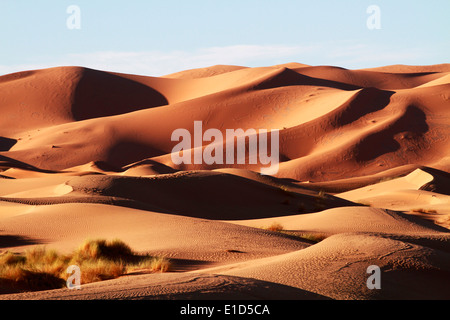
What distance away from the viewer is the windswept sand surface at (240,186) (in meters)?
9.16

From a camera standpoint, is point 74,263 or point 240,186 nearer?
point 74,263

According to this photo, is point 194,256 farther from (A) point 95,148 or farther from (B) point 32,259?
(A) point 95,148

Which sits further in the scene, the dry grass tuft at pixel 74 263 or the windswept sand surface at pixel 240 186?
the dry grass tuft at pixel 74 263

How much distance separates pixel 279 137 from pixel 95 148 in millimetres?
18050

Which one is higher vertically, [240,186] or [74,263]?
[74,263]

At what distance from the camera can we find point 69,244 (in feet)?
45.6

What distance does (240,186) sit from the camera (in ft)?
95.8

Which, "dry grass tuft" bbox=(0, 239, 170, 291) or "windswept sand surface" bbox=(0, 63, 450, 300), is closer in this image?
"windswept sand surface" bbox=(0, 63, 450, 300)

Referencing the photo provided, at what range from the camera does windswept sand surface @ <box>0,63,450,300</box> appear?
9.16 metres
